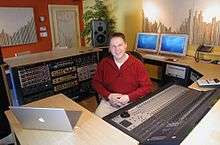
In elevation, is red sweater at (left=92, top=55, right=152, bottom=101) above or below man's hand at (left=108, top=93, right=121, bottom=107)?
above

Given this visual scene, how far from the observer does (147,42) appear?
12.2ft

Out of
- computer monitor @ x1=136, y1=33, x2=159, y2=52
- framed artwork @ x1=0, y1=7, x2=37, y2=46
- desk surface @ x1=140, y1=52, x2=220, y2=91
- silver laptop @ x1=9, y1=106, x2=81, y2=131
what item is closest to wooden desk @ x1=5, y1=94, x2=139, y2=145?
silver laptop @ x1=9, y1=106, x2=81, y2=131

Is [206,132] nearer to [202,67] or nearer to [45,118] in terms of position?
[45,118]

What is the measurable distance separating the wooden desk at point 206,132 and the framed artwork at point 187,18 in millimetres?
2409

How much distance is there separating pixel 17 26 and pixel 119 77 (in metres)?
3.44

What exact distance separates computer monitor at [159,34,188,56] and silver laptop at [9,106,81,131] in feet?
8.12

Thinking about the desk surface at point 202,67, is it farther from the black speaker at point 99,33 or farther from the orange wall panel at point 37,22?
the orange wall panel at point 37,22

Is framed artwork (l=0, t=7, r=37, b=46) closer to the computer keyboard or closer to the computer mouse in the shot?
the computer keyboard

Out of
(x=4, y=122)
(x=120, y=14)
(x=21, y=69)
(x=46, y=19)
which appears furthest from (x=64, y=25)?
(x=4, y=122)

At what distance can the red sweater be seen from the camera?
1935 millimetres

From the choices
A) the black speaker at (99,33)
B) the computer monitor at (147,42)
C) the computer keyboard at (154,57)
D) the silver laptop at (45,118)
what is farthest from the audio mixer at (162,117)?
the black speaker at (99,33)

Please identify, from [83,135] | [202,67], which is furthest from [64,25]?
[83,135]

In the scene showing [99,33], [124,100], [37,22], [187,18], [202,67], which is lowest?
[124,100]

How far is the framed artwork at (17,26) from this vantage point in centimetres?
427
